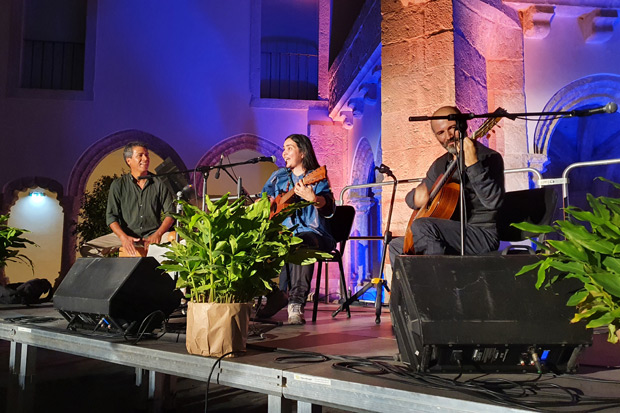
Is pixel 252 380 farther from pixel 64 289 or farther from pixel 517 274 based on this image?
pixel 64 289

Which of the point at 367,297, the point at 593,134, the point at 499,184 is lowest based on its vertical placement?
the point at 367,297

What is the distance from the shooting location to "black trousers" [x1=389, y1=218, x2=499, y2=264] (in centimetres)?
276

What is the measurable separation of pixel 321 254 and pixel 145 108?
8892mm

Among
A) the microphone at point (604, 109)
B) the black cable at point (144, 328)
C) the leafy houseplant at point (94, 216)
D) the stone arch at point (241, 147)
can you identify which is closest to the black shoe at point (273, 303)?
the black cable at point (144, 328)

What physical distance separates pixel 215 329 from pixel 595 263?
1.25 metres

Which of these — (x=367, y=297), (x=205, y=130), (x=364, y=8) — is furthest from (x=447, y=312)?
(x=205, y=130)

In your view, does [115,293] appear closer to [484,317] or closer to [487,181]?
[484,317]

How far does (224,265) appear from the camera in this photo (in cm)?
208

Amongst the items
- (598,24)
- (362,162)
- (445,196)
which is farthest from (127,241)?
(362,162)

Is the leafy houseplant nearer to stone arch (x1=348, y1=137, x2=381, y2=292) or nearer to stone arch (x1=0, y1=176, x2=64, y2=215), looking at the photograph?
stone arch (x1=0, y1=176, x2=64, y2=215)

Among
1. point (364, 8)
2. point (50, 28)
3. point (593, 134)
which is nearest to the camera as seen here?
point (364, 8)

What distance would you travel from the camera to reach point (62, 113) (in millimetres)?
10055

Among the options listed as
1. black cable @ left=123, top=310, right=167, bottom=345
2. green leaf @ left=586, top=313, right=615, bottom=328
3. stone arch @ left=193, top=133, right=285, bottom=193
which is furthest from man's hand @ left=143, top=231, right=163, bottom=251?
stone arch @ left=193, top=133, right=285, bottom=193

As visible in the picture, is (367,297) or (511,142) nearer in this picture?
(511,142)
